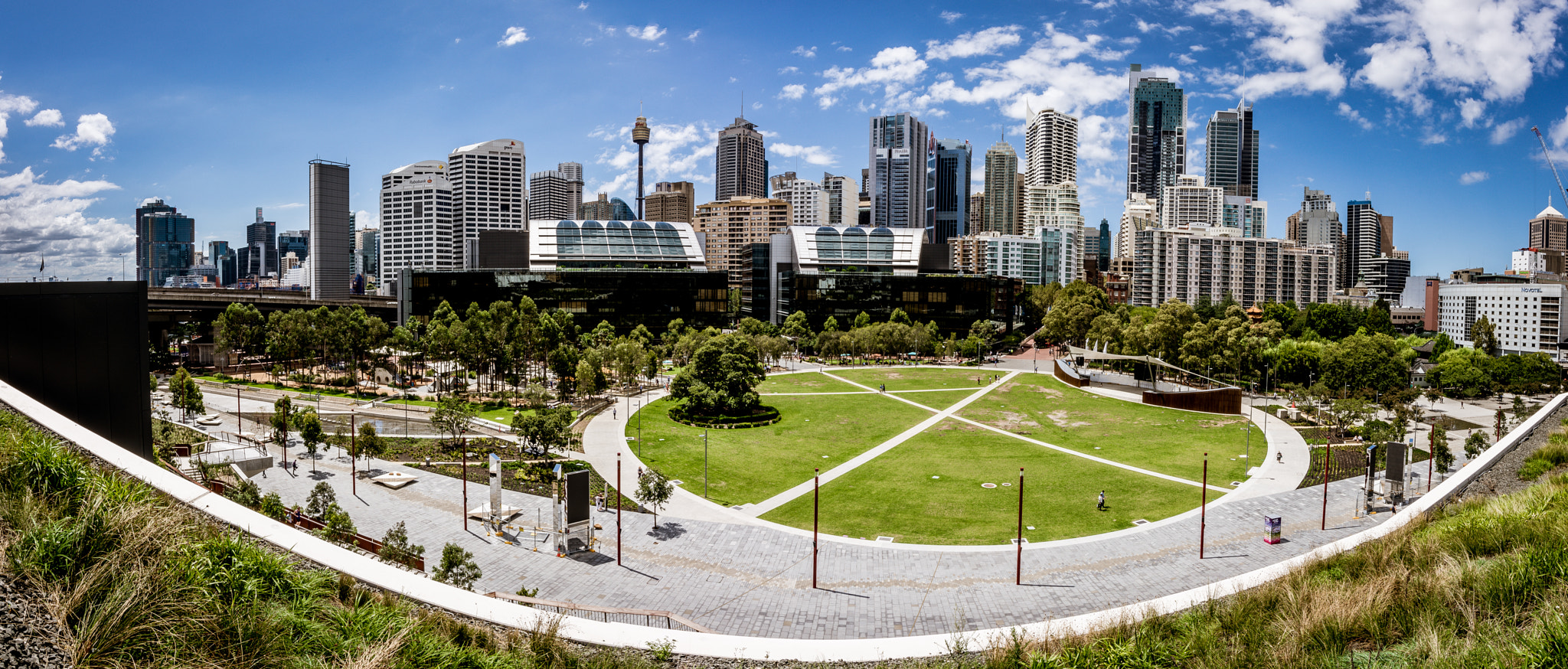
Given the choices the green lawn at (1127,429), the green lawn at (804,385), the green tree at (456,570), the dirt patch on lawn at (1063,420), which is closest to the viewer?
the green tree at (456,570)

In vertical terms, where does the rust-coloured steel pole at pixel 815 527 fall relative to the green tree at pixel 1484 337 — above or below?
below

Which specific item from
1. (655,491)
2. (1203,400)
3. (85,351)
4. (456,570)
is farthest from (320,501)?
(1203,400)

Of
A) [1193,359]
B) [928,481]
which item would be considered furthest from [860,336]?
[928,481]

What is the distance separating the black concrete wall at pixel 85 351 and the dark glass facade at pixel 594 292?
9691 cm

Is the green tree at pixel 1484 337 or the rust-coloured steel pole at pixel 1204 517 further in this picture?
the green tree at pixel 1484 337

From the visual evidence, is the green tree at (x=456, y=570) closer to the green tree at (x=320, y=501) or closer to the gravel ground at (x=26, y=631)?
the green tree at (x=320, y=501)

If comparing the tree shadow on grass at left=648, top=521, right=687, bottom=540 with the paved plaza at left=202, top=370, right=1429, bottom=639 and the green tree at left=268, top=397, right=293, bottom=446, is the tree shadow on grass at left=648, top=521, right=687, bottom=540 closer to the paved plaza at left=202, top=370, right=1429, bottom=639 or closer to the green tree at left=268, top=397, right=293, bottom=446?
the paved plaza at left=202, top=370, right=1429, bottom=639

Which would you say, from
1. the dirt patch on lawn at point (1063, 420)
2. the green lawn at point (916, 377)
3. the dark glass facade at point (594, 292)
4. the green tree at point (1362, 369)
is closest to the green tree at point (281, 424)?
the green lawn at point (916, 377)

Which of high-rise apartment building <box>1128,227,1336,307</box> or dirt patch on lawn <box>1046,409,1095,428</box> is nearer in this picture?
dirt patch on lawn <box>1046,409,1095,428</box>

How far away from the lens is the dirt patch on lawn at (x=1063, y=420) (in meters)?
54.6

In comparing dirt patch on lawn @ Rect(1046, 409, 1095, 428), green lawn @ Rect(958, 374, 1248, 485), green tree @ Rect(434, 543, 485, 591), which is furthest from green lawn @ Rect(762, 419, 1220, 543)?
green tree @ Rect(434, 543, 485, 591)

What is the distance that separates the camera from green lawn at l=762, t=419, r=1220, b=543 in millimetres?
30848

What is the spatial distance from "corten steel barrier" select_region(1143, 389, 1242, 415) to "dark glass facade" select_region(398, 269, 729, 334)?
71216 millimetres

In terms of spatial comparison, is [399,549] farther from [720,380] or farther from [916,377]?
[916,377]
